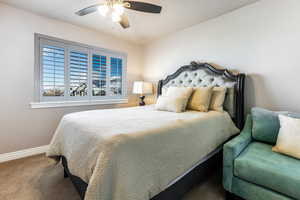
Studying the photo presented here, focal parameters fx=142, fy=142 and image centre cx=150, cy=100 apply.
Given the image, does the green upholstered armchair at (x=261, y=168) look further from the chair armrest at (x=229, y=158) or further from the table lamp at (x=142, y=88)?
the table lamp at (x=142, y=88)

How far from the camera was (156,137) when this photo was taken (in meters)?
1.19

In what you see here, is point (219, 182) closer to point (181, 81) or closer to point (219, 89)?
point (219, 89)

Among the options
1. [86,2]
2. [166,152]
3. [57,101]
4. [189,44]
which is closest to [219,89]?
[189,44]

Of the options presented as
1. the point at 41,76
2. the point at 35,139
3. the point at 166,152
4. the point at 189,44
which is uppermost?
the point at 189,44

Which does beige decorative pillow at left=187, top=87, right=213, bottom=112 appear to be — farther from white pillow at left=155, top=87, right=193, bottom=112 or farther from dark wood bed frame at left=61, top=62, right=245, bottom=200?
dark wood bed frame at left=61, top=62, right=245, bottom=200

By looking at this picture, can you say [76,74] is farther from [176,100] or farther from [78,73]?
[176,100]

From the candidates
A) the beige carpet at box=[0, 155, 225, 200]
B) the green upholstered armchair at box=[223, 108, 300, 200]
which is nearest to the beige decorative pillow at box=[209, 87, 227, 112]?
the green upholstered armchair at box=[223, 108, 300, 200]

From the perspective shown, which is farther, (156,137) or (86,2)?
(86,2)

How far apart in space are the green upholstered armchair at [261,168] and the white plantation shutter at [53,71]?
3.00 metres

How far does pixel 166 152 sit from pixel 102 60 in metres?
2.87

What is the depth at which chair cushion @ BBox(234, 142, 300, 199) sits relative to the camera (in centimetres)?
114

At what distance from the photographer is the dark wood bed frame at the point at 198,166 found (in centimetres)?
126

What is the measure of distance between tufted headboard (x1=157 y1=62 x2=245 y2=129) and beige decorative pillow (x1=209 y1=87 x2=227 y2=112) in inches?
5.1

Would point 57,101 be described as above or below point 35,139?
above
